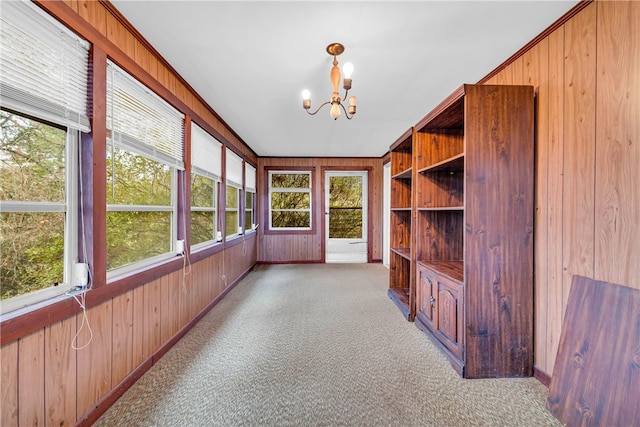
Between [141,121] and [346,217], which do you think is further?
[346,217]

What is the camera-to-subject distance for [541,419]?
151 cm

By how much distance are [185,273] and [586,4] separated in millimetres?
3547

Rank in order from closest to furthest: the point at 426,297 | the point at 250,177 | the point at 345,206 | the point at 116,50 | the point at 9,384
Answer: the point at 9,384, the point at 116,50, the point at 426,297, the point at 250,177, the point at 345,206

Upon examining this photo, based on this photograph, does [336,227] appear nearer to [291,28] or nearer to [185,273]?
[185,273]

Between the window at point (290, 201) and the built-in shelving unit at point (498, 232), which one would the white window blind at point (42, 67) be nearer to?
the built-in shelving unit at point (498, 232)

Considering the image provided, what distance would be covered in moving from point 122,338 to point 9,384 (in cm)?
63

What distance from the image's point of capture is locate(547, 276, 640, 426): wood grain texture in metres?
1.27

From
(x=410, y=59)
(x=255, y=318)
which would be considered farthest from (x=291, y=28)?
(x=255, y=318)

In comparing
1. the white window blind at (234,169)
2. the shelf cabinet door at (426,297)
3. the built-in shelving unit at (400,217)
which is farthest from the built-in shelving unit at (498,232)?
the white window blind at (234,169)

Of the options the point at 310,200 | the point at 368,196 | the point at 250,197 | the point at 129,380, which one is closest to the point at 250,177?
the point at 250,197

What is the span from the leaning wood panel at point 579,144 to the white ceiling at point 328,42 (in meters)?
0.21

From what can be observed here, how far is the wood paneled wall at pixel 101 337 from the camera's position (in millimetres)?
1165

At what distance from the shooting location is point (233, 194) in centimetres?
438

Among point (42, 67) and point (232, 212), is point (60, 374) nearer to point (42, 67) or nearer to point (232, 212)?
point (42, 67)
